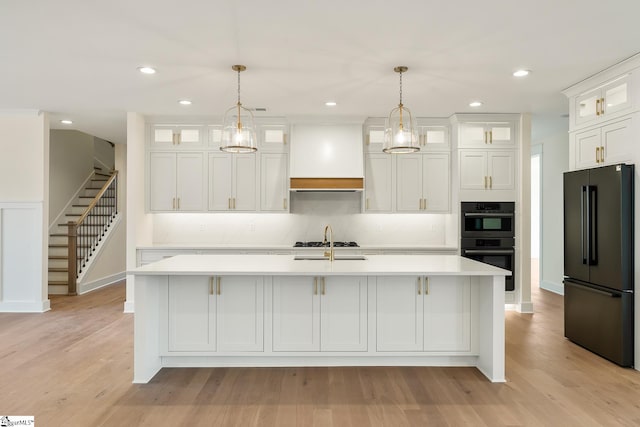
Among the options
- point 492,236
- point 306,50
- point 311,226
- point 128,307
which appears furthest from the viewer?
point 311,226

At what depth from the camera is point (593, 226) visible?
155 inches

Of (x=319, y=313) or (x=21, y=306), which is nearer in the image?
(x=319, y=313)

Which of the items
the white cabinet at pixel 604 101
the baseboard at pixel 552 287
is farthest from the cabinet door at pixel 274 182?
the baseboard at pixel 552 287

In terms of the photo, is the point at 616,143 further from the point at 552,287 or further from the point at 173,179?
the point at 173,179

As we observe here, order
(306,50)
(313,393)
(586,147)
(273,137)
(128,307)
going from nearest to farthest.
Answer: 1. (313,393)
2. (306,50)
3. (586,147)
4. (128,307)
5. (273,137)

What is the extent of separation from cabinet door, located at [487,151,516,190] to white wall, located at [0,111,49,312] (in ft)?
19.8

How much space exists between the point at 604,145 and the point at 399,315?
2.60 meters

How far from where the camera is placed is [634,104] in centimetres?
370

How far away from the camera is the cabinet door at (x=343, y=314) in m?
3.54

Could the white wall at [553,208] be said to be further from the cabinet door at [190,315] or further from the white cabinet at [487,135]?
the cabinet door at [190,315]

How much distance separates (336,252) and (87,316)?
3.31 meters

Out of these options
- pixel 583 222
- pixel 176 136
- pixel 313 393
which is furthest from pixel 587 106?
pixel 176 136

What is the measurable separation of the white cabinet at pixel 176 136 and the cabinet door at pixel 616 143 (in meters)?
4.79

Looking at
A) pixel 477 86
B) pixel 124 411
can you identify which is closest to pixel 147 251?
pixel 124 411
